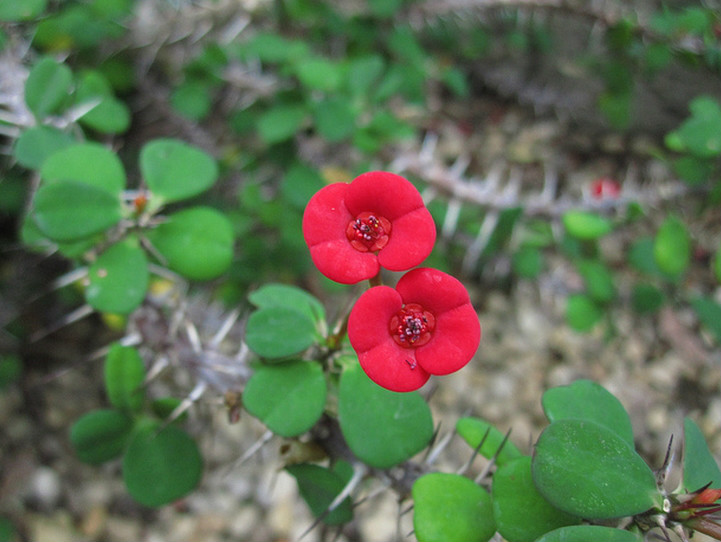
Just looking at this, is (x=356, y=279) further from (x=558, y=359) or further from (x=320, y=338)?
(x=558, y=359)

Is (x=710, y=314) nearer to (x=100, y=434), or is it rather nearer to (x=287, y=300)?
(x=287, y=300)

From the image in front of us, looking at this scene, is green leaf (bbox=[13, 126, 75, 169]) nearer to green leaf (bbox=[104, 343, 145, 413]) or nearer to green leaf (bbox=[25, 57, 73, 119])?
green leaf (bbox=[25, 57, 73, 119])

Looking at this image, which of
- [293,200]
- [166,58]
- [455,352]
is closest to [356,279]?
[455,352]

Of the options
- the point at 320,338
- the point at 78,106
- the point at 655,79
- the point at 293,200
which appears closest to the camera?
the point at 320,338

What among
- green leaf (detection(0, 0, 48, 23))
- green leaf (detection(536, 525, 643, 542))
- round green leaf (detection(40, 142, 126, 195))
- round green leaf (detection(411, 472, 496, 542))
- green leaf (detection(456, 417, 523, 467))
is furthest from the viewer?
green leaf (detection(0, 0, 48, 23))

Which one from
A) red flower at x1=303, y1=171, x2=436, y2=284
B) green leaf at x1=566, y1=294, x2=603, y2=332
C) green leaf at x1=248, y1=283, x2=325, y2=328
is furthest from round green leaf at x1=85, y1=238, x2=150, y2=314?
green leaf at x1=566, y1=294, x2=603, y2=332

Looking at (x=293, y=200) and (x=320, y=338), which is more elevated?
(x=320, y=338)

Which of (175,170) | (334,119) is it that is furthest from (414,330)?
(334,119)
